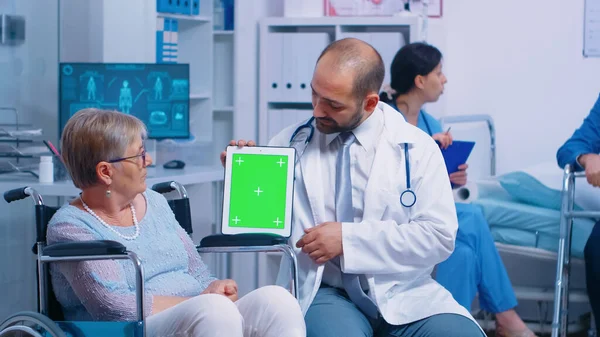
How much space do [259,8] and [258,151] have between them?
8.55ft

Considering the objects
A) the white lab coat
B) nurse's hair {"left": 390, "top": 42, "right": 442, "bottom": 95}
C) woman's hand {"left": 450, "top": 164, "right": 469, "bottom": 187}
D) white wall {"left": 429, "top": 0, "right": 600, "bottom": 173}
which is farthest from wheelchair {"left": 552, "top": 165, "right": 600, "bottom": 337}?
the white lab coat

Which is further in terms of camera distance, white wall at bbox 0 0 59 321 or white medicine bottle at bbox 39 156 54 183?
white wall at bbox 0 0 59 321

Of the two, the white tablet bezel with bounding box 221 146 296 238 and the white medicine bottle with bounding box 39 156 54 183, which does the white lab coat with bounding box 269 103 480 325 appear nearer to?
the white tablet bezel with bounding box 221 146 296 238

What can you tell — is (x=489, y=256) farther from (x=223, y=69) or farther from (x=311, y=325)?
(x=223, y=69)

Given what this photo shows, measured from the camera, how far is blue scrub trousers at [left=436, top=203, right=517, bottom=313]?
11.2ft

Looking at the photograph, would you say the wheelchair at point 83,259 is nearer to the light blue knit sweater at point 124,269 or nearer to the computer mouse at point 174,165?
the light blue knit sweater at point 124,269

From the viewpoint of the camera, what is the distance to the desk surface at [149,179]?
3.00 meters

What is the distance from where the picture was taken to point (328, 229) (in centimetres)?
221

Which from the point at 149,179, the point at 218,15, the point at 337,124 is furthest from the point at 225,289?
the point at 218,15

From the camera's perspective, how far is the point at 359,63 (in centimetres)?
227

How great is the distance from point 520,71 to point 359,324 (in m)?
2.73

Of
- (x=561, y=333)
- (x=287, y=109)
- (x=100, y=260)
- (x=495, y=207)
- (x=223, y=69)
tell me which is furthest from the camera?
(x=223, y=69)

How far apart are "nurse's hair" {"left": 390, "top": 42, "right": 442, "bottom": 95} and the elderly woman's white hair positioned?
1.68 meters

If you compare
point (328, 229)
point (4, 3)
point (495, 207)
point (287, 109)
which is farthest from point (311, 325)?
point (287, 109)
